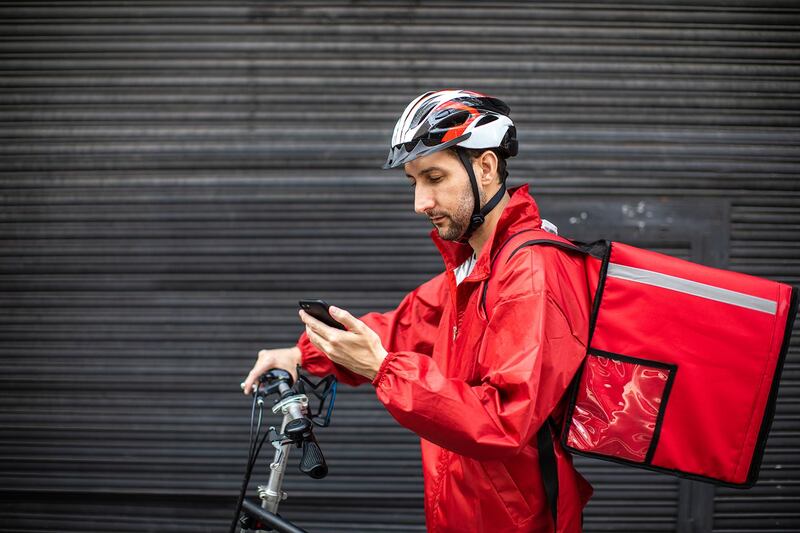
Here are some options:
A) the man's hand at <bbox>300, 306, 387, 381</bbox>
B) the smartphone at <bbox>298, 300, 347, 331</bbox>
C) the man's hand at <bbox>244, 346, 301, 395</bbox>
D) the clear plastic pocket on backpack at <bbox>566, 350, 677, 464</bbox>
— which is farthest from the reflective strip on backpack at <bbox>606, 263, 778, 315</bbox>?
the man's hand at <bbox>244, 346, 301, 395</bbox>

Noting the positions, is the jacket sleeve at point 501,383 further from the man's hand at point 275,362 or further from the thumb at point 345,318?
the man's hand at point 275,362

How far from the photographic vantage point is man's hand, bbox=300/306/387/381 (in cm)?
207

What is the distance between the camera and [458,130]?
2.35 meters

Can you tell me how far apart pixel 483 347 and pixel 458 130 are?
0.78 m

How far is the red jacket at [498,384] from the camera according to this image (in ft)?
6.41

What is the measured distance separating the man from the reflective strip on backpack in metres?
0.15

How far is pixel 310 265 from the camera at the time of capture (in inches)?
179

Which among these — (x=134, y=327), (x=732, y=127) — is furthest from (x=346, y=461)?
(x=732, y=127)

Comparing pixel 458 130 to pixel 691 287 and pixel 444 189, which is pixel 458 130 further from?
pixel 691 287

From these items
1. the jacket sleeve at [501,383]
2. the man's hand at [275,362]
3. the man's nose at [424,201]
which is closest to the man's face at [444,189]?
the man's nose at [424,201]

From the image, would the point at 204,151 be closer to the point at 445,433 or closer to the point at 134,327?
the point at 134,327

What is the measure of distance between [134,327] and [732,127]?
4.38 metres

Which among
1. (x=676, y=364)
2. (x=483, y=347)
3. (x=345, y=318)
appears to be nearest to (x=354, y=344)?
(x=345, y=318)

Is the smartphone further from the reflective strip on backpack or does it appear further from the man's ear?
the reflective strip on backpack
